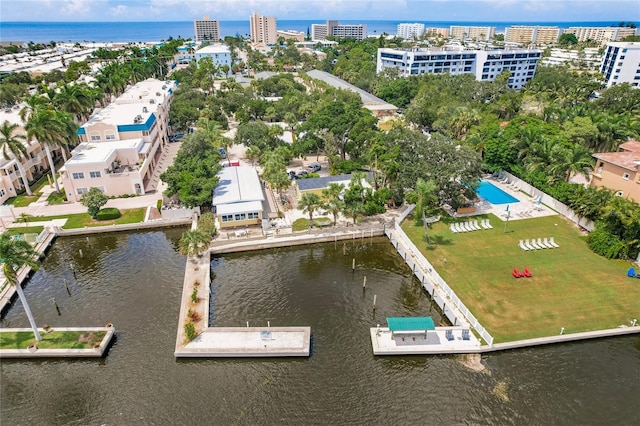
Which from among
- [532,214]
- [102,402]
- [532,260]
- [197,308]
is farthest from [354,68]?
[102,402]

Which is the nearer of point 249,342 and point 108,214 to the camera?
point 249,342

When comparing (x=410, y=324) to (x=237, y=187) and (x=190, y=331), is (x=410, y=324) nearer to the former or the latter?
(x=190, y=331)

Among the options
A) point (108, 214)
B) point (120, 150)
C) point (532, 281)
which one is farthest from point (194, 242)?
point (532, 281)

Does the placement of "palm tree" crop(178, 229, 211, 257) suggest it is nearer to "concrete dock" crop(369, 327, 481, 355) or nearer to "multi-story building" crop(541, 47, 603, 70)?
"concrete dock" crop(369, 327, 481, 355)

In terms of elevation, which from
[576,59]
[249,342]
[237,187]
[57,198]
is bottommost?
[249,342]

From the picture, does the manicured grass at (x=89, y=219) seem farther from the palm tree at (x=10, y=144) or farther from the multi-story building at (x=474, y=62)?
the multi-story building at (x=474, y=62)

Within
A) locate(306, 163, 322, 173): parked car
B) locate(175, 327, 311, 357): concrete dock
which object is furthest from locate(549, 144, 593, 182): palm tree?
locate(175, 327, 311, 357): concrete dock

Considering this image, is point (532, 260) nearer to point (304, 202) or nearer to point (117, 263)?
point (304, 202)
